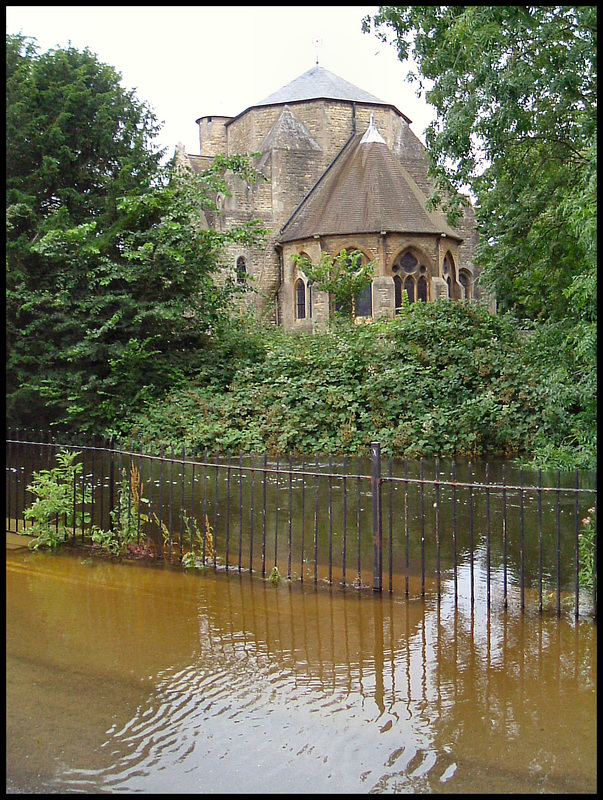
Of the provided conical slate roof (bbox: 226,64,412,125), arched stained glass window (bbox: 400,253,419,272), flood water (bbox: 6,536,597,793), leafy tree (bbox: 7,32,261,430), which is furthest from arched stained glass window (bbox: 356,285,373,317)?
flood water (bbox: 6,536,597,793)

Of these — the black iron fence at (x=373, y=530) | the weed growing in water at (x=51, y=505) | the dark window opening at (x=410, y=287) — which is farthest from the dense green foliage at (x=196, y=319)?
the dark window opening at (x=410, y=287)

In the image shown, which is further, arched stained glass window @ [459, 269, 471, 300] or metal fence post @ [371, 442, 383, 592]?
arched stained glass window @ [459, 269, 471, 300]

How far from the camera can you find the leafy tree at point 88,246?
15305 millimetres

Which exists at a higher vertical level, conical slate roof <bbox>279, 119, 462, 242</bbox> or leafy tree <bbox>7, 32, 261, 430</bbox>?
conical slate roof <bbox>279, 119, 462, 242</bbox>

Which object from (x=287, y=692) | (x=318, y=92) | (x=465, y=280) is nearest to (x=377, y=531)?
(x=287, y=692)

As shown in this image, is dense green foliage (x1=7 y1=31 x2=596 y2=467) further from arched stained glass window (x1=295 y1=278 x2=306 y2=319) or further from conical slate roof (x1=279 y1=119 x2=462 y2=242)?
arched stained glass window (x1=295 y1=278 x2=306 y2=319)

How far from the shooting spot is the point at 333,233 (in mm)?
28406

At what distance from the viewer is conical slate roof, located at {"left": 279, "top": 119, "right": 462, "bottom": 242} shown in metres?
28.4

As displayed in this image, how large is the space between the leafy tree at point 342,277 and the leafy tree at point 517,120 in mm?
12030

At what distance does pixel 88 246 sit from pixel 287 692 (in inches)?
471

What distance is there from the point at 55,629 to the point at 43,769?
2.17 m

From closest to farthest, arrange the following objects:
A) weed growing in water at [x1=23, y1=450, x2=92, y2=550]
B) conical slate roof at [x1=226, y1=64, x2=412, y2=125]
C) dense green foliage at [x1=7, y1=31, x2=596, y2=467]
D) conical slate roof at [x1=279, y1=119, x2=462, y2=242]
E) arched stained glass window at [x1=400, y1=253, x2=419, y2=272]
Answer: weed growing in water at [x1=23, y1=450, x2=92, y2=550] → dense green foliage at [x1=7, y1=31, x2=596, y2=467] → conical slate roof at [x1=279, y1=119, x2=462, y2=242] → arched stained glass window at [x1=400, y1=253, x2=419, y2=272] → conical slate roof at [x1=226, y1=64, x2=412, y2=125]

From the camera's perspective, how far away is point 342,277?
27.1 meters

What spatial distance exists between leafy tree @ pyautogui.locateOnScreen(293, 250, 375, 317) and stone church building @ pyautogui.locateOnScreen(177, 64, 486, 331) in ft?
2.52
